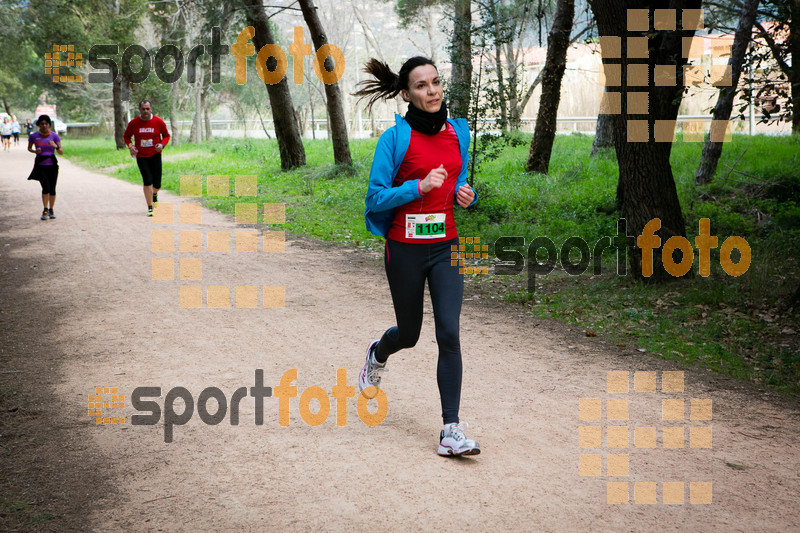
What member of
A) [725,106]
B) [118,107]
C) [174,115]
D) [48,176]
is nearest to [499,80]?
[725,106]

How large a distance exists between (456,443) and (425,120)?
1907 millimetres

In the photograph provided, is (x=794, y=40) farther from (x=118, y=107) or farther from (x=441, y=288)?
(x=118, y=107)

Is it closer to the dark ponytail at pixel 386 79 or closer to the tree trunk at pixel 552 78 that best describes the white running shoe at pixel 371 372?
the dark ponytail at pixel 386 79

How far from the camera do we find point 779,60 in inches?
296

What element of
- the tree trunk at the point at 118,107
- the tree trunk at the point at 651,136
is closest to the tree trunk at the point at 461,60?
the tree trunk at the point at 651,136

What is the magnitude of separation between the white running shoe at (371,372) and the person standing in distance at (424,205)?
73cm

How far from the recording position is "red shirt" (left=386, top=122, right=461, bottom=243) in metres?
4.23

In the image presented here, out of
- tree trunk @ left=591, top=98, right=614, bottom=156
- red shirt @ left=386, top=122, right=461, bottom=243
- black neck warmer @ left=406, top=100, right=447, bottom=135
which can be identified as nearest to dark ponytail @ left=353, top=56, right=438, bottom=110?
black neck warmer @ left=406, top=100, right=447, bottom=135

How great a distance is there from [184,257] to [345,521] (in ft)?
25.0

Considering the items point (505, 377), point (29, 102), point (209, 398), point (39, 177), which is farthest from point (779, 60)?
point (29, 102)

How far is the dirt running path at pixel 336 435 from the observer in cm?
370

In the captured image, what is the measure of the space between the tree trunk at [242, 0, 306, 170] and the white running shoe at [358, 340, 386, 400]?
1633 cm

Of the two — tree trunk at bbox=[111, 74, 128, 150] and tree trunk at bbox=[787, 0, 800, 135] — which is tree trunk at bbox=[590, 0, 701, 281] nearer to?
tree trunk at bbox=[787, 0, 800, 135]

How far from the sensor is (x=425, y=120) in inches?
165
